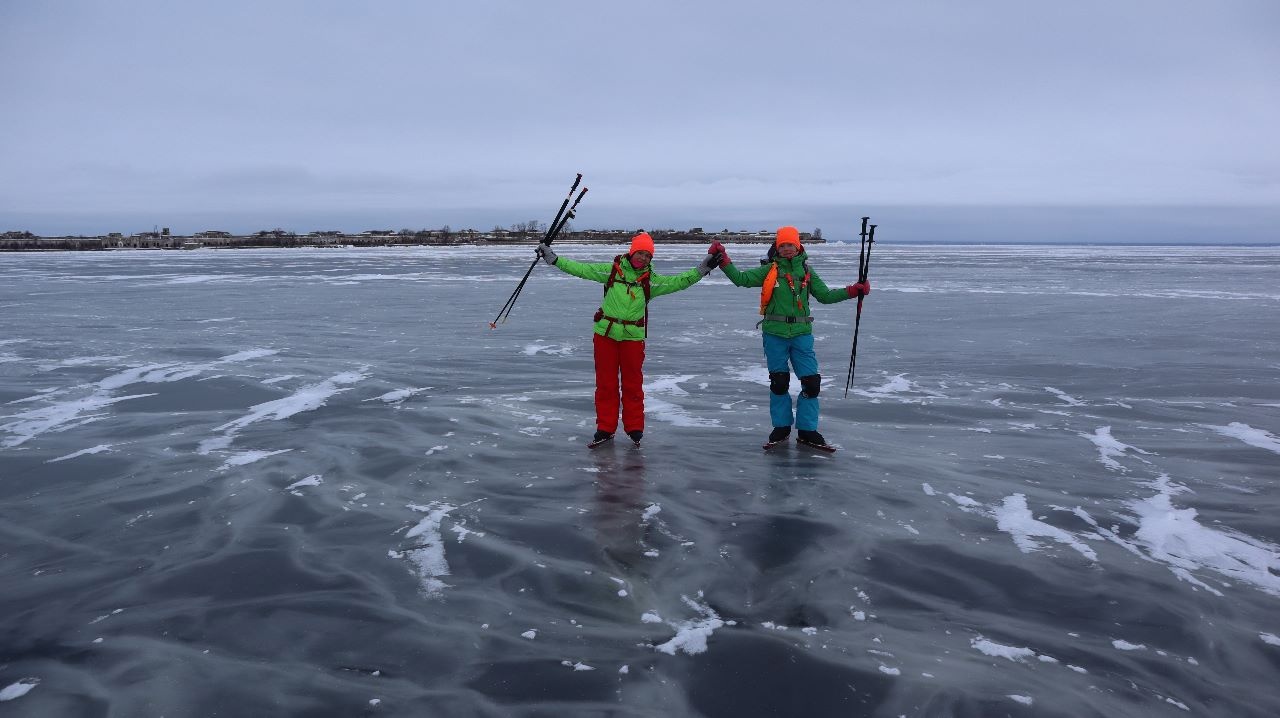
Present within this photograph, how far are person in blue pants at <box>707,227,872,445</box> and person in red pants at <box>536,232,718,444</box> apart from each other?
0.63 metres

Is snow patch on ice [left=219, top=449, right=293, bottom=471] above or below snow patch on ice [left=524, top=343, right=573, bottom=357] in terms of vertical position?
above

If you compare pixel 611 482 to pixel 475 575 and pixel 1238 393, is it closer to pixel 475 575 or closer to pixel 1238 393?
pixel 475 575

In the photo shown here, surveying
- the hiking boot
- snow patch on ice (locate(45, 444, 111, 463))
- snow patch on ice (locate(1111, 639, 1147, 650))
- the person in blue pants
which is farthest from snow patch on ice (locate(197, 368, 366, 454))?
snow patch on ice (locate(1111, 639, 1147, 650))

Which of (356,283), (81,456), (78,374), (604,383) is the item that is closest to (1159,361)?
(604,383)

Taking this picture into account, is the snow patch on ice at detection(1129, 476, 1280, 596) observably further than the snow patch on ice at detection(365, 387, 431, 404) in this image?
No

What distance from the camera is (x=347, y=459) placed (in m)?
7.08

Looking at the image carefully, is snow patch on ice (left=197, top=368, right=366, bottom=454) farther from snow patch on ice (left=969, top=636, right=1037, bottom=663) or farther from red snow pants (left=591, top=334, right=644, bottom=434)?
snow patch on ice (left=969, top=636, right=1037, bottom=663)

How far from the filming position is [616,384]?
781 cm

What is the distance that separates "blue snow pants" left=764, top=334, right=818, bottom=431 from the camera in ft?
24.8

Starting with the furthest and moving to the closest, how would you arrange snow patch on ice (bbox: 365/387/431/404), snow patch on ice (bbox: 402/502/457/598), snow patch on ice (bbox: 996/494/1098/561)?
snow patch on ice (bbox: 365/387/431/404), snow patch on ice (bbox: 996/494/1098/561), snow patch on ice (bbox: 402/502/457/598)

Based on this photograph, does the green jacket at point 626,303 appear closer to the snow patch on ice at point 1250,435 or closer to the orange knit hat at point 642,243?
the orange knit hat at point 642,243

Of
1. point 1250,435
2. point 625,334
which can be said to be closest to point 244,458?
point 625,334

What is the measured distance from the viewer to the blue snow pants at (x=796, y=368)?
757 cm

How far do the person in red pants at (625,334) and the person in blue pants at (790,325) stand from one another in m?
0.63
